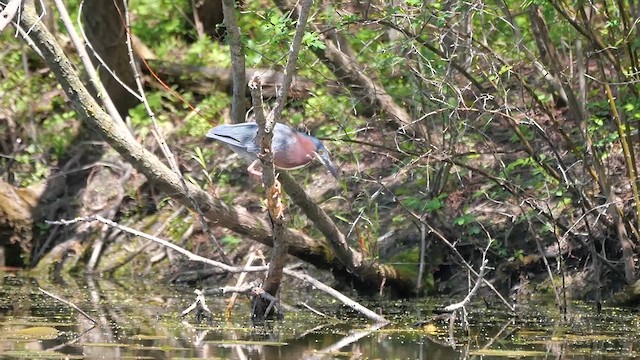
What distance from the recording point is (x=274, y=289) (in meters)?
6.48

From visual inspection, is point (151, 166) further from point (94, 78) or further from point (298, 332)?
point (298, 332)

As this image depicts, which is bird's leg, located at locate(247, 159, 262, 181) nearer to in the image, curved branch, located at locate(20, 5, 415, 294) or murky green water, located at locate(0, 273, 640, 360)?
curved branch, located at locate(20, 5, 415, 294)

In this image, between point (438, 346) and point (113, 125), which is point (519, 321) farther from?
point (113, 125)

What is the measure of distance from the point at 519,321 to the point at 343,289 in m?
1.74

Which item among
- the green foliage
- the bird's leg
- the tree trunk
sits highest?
the green foliage

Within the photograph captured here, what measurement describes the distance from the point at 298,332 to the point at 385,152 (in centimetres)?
249

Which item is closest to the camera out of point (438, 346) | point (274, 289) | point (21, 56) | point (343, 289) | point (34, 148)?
point (438, 346)

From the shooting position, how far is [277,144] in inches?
250

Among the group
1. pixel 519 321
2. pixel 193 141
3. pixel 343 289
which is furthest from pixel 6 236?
pixel 519 321

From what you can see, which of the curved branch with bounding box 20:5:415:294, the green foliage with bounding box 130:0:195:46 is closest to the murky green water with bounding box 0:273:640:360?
the curved branch with bounding box 20:5:415:294

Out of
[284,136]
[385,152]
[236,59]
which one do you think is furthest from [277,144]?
[385,152]

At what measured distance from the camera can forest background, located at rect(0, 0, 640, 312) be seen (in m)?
6.97

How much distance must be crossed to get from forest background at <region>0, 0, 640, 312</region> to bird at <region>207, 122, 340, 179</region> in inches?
9.5

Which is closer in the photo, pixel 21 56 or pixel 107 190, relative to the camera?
pixel 107 190
